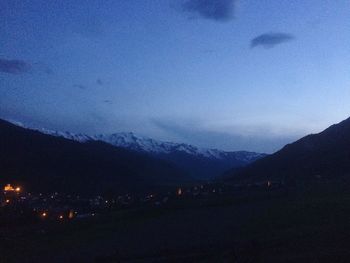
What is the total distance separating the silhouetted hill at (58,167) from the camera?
115500mm

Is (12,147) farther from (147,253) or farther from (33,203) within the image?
(147,253)

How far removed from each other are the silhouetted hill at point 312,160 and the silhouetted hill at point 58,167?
103 ft

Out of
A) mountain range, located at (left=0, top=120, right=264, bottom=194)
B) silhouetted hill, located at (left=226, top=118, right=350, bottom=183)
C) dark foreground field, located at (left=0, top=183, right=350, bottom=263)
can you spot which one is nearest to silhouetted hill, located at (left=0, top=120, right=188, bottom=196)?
mountain range, located at (left=0, top=120, right=264, bottom=194)

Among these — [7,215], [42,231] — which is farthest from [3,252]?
[7,215]

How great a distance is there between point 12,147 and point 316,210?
114091mm

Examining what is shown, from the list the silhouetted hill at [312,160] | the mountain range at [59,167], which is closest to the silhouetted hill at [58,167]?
the mountain range at [59,167]

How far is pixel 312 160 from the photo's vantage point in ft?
368

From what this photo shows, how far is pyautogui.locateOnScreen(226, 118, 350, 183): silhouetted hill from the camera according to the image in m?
97.4

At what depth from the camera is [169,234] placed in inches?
1762

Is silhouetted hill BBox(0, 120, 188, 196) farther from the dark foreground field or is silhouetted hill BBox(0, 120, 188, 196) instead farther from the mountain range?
the dark foreground field

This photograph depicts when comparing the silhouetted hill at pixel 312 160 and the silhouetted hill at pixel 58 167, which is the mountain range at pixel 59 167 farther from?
the silhouetted hill at pixel 312 160

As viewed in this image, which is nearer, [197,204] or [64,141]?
[197,204]

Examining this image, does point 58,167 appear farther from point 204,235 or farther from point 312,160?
point 204,235

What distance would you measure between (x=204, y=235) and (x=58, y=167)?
103m
